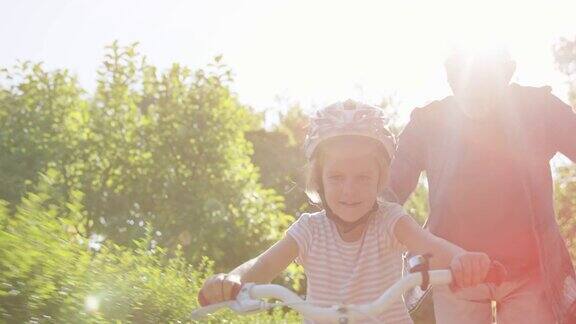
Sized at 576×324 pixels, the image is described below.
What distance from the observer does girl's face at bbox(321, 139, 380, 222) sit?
4.13 metres

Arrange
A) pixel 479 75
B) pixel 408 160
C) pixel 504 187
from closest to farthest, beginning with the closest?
1. pixel 479 75
2. pixel 504 187
3. pixel 408 160

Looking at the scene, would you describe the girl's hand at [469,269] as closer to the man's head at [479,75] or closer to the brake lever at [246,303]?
the brake lever at [246,303]

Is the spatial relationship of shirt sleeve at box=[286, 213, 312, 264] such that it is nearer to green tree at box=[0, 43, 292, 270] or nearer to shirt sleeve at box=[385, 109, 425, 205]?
shirt sleeve at box=[385, 109, 425, 205]

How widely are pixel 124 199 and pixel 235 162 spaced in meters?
2.24

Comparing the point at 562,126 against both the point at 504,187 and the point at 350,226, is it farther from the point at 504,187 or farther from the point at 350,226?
the point at 350,226

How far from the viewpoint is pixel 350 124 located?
4.21 m

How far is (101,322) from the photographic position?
4.09 metres

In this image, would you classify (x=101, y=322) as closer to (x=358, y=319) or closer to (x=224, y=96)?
(x=358, y=319)

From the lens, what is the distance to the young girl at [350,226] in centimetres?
414

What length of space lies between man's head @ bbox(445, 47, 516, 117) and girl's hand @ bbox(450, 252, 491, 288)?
1.60 meters

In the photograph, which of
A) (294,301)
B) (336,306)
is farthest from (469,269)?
(294,301)

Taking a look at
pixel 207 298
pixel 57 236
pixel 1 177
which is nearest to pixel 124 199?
pixel 1 177

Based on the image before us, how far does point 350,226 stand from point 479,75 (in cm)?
110

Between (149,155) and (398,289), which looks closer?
(398,289)
